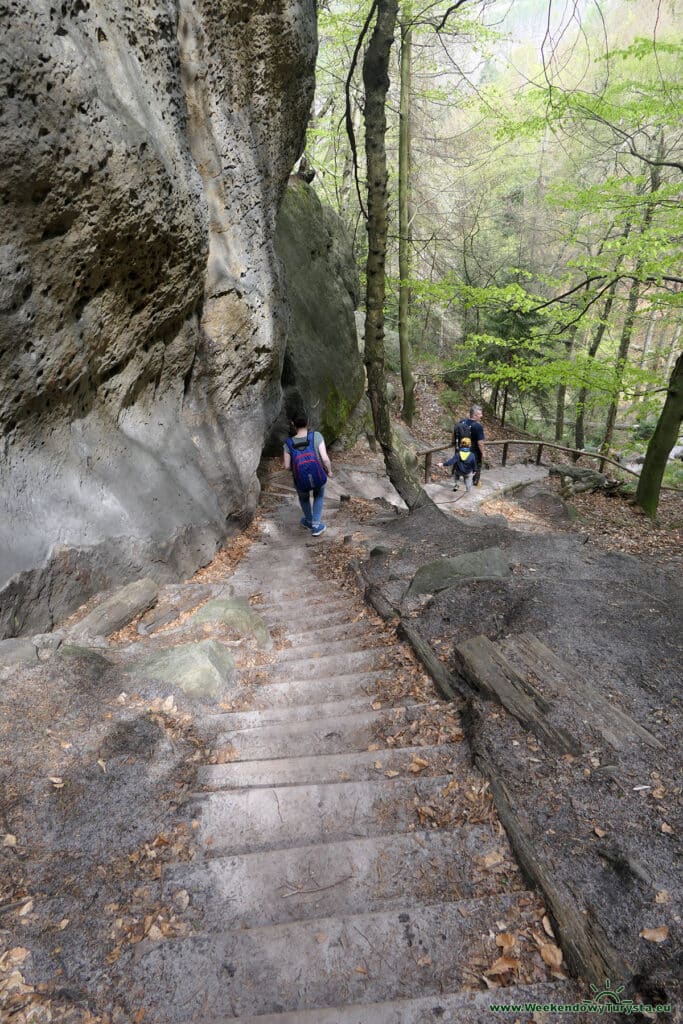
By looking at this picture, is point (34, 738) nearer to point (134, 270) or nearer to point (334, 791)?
point (334, 791)

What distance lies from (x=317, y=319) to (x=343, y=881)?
1395cm

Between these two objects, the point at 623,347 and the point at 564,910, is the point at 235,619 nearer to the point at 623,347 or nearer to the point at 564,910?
the point at 564,910

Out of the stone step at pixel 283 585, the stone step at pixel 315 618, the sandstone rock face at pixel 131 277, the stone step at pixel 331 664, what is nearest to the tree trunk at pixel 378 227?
the sandstone rock face at pixel 131 277

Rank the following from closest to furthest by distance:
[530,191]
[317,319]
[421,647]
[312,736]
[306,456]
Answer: [312,736] → [421,647] → [306,456] → [317,319] → [530,191]

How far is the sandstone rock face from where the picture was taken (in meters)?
4.27

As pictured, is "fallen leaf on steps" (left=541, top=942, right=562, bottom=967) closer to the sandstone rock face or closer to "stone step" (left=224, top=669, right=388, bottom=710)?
"stone step" (left=224, top=669, right=388, bottom=710)

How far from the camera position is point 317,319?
14.6 m

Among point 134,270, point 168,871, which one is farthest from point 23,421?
point 168,871

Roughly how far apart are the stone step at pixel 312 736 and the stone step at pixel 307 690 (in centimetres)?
30

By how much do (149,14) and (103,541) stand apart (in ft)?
18.2

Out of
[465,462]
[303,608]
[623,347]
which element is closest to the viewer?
[303,608]

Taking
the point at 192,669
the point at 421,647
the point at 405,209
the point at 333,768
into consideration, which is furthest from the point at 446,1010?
the point at 405,209

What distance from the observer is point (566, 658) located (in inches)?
155

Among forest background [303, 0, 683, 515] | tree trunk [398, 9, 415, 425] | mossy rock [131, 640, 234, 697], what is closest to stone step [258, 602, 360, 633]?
mossy rock [131, 640, 234, 697]
